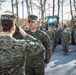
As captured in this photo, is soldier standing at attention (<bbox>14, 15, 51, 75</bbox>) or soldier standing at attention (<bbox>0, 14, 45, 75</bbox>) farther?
soldier standing at attention (<bbox>14, 15, 51, 75</bbox>)

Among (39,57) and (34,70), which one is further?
(34,70)

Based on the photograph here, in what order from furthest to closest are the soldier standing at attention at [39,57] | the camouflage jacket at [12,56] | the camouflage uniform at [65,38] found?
the camouflage uniform at [65,38], the soldier standing at attention at [39,57], the camouflage jacket at [12,56]

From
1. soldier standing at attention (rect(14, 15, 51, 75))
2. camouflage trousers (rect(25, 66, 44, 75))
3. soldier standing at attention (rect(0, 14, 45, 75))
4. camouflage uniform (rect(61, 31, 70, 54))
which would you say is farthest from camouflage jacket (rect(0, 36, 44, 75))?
camouflage uniform (rect(61, 31, 70, 54))

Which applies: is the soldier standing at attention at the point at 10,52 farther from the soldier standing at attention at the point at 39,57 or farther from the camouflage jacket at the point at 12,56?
the soldier standing at attention at the point at 39,57

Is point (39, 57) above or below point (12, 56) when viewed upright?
below

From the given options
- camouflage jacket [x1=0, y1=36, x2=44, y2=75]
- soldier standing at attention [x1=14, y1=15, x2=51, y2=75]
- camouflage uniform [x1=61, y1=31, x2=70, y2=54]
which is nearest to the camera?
camouflage jacket [x1=0, y1=36, x2=44, y2=75]

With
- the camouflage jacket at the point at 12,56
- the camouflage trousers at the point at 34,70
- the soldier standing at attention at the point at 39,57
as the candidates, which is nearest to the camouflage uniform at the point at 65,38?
the soldier standing at attention at the point at 39,57

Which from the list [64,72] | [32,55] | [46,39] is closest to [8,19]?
[32,55]

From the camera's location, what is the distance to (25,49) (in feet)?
10.6

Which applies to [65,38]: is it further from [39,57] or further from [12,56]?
[12,56]

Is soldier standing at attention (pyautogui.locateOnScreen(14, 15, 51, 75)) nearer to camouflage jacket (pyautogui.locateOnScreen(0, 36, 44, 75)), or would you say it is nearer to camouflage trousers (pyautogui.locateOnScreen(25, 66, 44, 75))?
camouflage trousers (pyautogui.locateOnScreen(25, 66, 44, 75))

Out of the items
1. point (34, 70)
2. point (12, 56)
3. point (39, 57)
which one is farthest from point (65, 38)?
point (12, 56)

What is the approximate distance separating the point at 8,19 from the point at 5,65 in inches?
19.2

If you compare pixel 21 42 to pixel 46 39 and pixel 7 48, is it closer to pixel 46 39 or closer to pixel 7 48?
pixel 7 48
